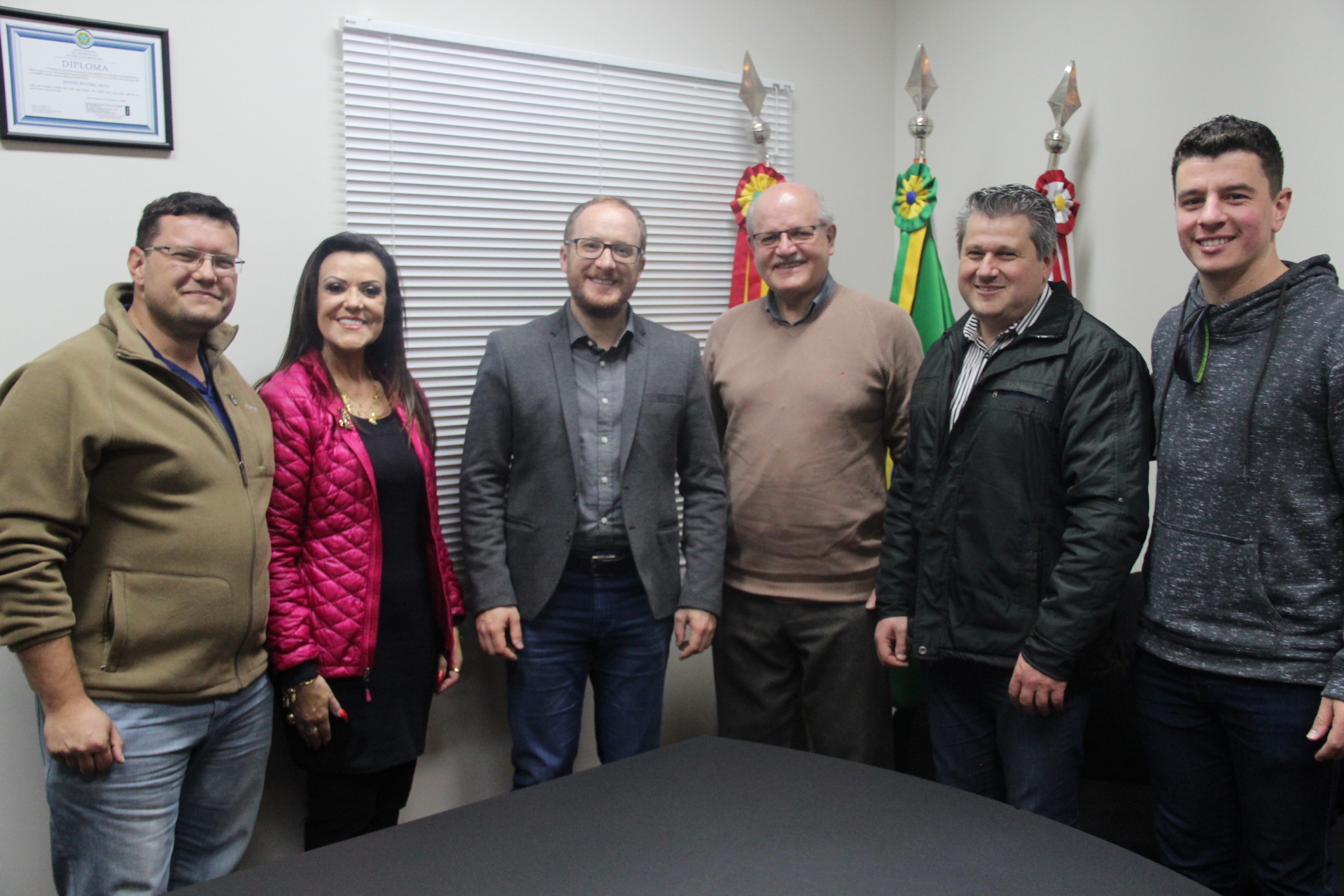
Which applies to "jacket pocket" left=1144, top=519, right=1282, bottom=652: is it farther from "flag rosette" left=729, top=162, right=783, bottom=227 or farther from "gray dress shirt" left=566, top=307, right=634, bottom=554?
"flag rosette" left=729, top=162, right=783, bottom=227

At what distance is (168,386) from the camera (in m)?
1.68

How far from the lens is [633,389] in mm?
2197

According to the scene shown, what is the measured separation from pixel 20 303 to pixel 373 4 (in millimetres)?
1062

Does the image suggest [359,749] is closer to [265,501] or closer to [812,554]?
[265,501]

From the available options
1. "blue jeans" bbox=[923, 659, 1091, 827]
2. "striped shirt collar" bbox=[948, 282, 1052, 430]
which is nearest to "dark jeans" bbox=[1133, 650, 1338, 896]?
"blue jeans" bbox=[923, 659, 1091, 827]

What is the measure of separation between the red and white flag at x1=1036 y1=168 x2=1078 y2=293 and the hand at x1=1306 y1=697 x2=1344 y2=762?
147 cm

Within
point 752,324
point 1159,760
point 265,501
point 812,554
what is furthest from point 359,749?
point 1159,760

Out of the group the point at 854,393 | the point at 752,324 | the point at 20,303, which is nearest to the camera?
the point at 20,303

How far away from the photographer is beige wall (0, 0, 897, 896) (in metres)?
1.98

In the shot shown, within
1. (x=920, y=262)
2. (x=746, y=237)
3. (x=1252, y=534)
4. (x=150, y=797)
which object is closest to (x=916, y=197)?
(x=920, y=262)

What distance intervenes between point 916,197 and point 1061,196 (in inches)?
17.0

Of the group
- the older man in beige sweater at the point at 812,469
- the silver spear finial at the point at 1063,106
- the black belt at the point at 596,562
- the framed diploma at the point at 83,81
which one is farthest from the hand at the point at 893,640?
the framed diploma at the point at 83,81

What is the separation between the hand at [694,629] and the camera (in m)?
2.24

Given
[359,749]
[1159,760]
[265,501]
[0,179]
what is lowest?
[359,749]
